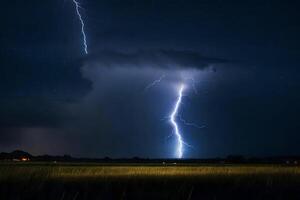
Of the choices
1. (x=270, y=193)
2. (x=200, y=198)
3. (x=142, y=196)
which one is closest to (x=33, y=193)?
(x=142, y=196)

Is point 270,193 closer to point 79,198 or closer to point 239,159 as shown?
point 79,198

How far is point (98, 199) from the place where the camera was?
1989 cm

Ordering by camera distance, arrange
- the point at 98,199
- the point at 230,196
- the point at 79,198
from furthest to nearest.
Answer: the point at 230,196, the point at 79,198, the point at 98,199

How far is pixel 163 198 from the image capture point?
23141mm

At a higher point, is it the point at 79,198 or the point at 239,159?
the point at 239,159

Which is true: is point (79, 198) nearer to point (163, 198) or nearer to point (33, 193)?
point (33, 193)

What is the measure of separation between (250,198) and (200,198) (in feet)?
6.80

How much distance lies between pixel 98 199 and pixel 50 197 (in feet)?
4.98

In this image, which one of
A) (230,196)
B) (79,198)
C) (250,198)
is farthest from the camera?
(230,196)

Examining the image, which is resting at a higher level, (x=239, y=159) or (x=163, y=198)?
(x=239, y=159)

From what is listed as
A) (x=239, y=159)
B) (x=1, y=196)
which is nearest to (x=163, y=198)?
(x=1, y=196)

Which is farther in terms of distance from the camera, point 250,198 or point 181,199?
point 250,198

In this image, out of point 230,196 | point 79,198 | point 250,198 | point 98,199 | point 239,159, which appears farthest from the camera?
point 239,159

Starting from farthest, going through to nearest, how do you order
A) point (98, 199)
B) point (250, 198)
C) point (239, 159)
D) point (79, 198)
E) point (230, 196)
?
1. point (239, 159)
2. point (230, 196)
3. point (250, 198)
4. point (79, 198)
5. point (98, 199)
